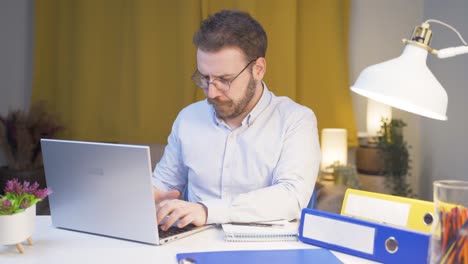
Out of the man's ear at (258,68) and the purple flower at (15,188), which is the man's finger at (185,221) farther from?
the man's ear at (258,68)

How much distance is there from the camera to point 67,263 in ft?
3.88

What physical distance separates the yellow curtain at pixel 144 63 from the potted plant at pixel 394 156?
0.32 metres

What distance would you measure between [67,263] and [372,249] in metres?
0.72

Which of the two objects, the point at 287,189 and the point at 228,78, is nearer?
the point at 287,189

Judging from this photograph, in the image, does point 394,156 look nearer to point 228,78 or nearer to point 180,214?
point 228,78

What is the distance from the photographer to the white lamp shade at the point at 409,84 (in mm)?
956

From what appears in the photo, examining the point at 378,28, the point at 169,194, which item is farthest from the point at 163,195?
the point at 378,28

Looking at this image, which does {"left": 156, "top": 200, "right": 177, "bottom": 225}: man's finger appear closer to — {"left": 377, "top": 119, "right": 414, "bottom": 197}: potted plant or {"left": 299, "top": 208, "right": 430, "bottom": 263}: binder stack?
{"left": 299, "top": 208, "right": 430, "bottom": 263}: binder stack

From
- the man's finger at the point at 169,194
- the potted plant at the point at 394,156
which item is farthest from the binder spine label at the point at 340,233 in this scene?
the potted plant at the point at 394,156

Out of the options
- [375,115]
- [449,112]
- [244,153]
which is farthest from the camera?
[375,115]

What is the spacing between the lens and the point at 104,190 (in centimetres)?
133

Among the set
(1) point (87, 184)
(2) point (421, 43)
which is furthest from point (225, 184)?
(2) point (421, 43)

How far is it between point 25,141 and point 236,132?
200 cm

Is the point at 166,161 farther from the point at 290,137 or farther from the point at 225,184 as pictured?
the point at 290,137
